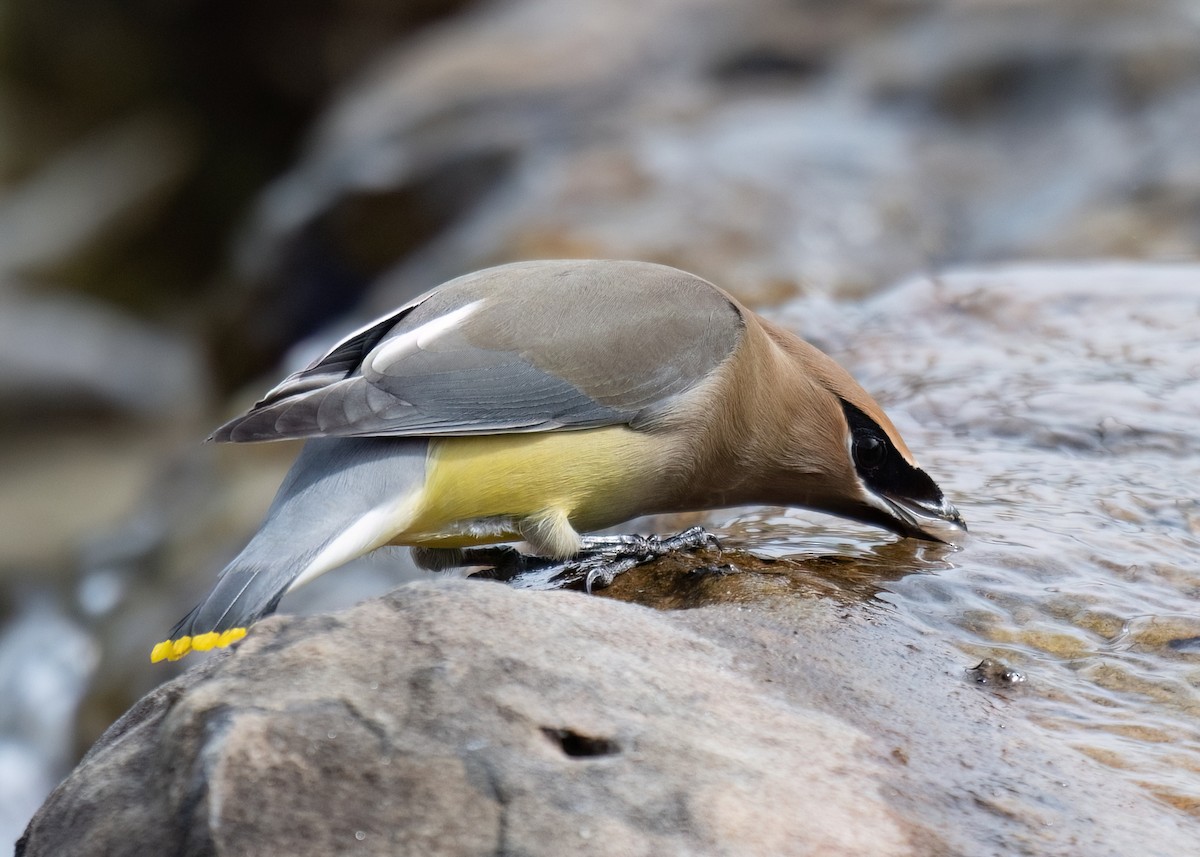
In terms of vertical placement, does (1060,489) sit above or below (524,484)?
below

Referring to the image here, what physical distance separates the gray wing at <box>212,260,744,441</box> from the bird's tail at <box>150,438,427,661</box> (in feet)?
0.32

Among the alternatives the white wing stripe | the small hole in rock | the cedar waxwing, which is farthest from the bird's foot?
the small hole in rock

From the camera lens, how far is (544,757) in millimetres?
2270

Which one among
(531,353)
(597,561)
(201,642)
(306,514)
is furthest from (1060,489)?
(201,642)

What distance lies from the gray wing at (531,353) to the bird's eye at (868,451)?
445 mm

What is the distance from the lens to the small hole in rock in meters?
2.32

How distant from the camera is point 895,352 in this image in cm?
561

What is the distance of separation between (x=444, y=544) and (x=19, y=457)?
8777mm

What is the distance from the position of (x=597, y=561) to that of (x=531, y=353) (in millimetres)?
563

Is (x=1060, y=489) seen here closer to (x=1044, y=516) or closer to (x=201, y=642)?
(x=1044, y=516)

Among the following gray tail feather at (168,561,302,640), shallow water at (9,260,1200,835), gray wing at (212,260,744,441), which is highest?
gray wing at (212,260,744,441)

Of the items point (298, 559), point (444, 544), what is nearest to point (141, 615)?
point (444, 544)

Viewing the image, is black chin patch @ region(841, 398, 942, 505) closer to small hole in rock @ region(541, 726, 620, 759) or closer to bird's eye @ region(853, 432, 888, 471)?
bird's eye @ region(853, 432, 888, 471)

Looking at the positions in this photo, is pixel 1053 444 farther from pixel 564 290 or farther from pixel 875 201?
pixel 875 201
